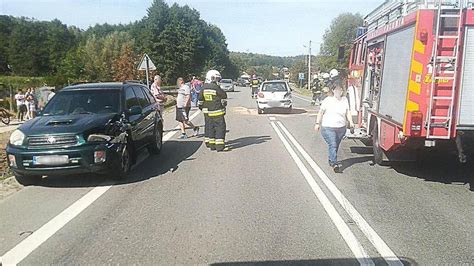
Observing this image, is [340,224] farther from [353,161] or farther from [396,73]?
[353,161]

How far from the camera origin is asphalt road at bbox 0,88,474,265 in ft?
15.2

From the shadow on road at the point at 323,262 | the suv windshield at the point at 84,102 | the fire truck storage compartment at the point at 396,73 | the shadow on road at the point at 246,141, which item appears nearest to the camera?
the shadow on road at the point at 323,262

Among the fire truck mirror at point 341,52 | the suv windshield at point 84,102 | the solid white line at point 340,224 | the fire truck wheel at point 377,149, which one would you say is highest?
the fire truck mirror at point 341,52

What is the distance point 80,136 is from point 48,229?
209 centimetres

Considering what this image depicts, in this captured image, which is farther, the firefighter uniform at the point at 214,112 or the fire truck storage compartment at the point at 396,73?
the firefighter uniform at the point at 214,112

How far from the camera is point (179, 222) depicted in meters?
5.63

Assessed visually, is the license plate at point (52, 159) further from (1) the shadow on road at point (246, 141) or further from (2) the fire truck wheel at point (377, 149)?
(2) the fire truck wheel at point (377, 149)

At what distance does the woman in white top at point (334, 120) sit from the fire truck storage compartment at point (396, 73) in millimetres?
722

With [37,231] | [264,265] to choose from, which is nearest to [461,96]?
[264,265]

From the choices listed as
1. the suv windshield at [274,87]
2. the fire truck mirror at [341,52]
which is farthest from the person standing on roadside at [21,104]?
the fire truck mirror at [341,52]

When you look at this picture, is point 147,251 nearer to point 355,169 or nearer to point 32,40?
point 355,169

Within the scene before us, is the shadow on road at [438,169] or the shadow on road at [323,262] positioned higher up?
the shadow on road at [323,262]

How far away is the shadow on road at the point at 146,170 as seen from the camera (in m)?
7.87

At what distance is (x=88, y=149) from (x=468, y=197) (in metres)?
5.66
